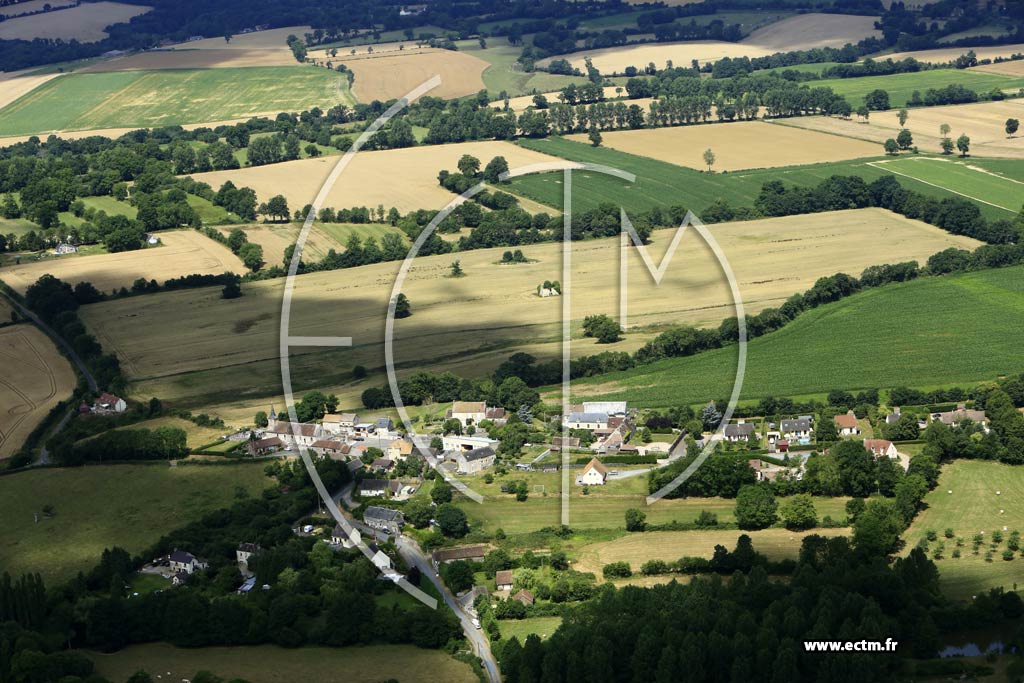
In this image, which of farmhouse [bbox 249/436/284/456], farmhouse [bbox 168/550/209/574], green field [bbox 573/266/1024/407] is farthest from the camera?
green field [bbox 573/266/1024/407]

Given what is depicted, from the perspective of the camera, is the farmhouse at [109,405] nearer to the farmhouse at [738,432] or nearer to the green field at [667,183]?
the farmhouse at [738,432]

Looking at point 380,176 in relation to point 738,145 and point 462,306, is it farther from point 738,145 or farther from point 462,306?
point 462,306

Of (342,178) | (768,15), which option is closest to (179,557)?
(342,178)

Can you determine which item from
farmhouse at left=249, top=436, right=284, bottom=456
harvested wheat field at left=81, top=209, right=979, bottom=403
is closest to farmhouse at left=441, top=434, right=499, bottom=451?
farmhouse at left=249, top=436, right=284, bottom=456

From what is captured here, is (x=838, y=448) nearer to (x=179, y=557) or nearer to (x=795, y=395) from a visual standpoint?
(x=795, y=395)

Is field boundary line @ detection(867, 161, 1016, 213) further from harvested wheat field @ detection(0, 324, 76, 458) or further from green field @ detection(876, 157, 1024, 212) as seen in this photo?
harvested wheat field @ detection(0, 324, 76, 458)

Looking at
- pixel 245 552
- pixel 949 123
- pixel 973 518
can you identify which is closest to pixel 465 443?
pixel 245 552
